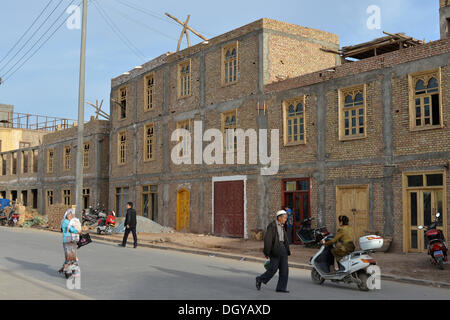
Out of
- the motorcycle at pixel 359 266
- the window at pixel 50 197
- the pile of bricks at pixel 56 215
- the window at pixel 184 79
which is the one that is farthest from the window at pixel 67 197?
the motorcycle at pixel 359 266

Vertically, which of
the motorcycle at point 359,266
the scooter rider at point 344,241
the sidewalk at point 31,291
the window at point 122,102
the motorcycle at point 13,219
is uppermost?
the window at point 122,102

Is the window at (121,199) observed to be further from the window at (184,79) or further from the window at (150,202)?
the window at (184,79)

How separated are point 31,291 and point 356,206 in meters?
12.6

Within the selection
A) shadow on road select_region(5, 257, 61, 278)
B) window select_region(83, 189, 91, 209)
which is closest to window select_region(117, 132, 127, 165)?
window select_region(83, 189, 91, 209)

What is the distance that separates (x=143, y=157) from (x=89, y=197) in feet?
30.7

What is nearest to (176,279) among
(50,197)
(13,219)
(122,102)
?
(122,102)

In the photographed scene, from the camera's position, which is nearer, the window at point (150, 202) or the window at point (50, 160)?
the window at point (150, 202)

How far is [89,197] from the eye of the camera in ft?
130

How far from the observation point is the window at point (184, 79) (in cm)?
2895

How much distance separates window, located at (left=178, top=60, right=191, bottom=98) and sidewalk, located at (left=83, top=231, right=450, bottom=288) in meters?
7.81

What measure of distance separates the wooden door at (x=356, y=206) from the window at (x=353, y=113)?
1960 mm

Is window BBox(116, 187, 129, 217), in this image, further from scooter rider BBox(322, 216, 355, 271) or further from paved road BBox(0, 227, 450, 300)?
scooter rider BBox(322, 216, 355, 271)

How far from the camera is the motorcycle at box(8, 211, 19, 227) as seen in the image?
122ft

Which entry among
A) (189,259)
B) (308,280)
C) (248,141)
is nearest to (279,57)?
(248,141)
